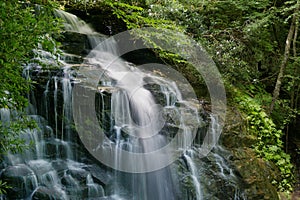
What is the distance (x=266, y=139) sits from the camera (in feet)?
22.4

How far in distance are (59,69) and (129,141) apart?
1833 mm

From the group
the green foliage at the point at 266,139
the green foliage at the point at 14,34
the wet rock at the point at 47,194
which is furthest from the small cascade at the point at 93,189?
the green foliage at the point at 266,139

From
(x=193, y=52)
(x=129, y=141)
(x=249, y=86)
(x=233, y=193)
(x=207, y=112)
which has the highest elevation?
(x=193, y=52)

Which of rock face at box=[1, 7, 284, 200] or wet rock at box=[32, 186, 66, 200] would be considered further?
rock face at box=[1, 7, 284, 200]

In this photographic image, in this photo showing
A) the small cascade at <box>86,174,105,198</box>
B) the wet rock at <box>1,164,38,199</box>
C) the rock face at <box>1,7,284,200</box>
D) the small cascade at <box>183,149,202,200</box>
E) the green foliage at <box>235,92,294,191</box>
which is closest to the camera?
the wet rock at <box>1,164,38,199</box>

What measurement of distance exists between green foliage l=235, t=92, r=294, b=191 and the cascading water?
3.95 ft

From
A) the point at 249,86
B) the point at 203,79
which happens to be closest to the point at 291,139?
the point at 249,86

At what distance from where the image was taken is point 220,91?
7.20 meters

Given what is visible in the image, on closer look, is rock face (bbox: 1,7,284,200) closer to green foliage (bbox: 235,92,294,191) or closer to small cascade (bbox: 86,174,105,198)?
small cascade (bbox: 86,174,105,198)

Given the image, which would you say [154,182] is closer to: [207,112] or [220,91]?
[207,112]

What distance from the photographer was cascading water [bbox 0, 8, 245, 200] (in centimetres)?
451

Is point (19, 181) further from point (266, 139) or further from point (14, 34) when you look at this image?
point (266, 139)

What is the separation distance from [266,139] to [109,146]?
3765 mm

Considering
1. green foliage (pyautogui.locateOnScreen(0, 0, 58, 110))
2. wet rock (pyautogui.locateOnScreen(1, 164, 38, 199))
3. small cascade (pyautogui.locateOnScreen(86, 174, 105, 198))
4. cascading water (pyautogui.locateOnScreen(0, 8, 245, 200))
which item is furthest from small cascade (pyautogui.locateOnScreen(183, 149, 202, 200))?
green foliage (pyautogui.locateOnScreen(0, 0, 58, 110))
